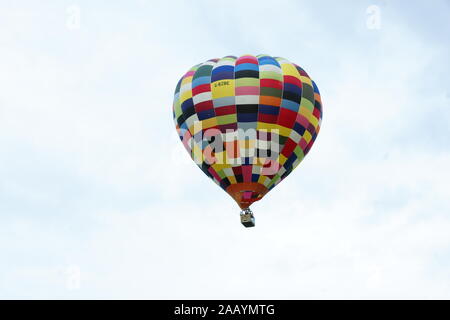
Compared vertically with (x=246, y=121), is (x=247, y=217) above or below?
below

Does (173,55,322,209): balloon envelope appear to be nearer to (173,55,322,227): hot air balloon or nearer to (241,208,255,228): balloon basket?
(173,55,322,227): hot air balloon

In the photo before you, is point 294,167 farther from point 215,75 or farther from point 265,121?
point 215,75

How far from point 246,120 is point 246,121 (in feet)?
0.12

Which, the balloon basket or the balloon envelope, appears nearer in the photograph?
the balloon envelope

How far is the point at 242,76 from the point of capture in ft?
108

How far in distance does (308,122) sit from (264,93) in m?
2.28

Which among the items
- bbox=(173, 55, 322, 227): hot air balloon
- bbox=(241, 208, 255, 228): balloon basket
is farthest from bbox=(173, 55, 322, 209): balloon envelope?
bbox=(241, 208, 255, 228): balloon basket

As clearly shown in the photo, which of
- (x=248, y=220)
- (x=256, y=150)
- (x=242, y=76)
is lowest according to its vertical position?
(x=248, y=220)

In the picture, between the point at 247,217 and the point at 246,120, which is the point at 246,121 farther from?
the point at 247,217

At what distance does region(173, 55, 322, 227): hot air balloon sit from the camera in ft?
107

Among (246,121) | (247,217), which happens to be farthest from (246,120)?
(247,217)

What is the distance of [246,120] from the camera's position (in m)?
32.7

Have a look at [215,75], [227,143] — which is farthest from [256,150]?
[215,75]

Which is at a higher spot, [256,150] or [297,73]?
[297,73]
